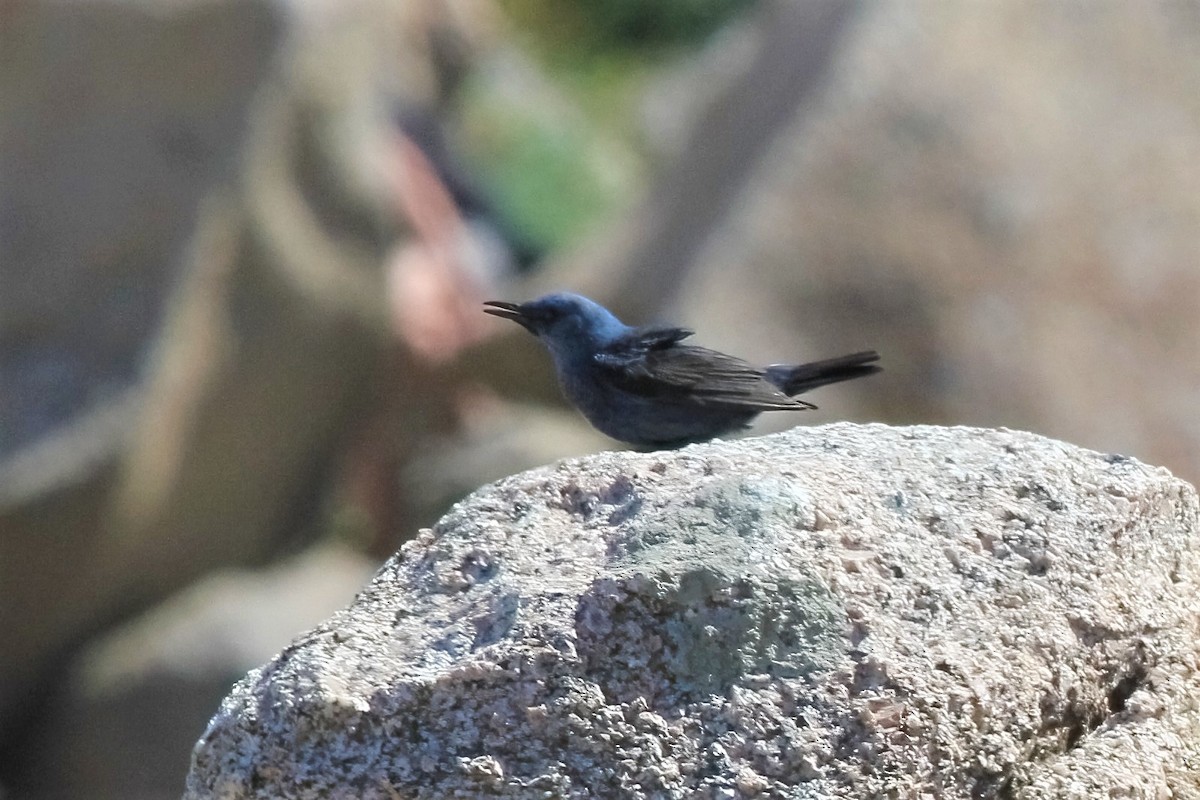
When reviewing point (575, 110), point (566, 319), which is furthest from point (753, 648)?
point (575, 110)

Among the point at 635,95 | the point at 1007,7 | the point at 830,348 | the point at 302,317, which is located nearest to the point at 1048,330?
the point at 830,348

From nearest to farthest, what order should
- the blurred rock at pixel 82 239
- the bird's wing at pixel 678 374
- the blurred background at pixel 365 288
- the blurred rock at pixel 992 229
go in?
the bird's wing at pixel 678 374 → the blurred rock at pixel 992 229 → the blurred background at pixel 365 288 → the blurred rock at pixel 82 239

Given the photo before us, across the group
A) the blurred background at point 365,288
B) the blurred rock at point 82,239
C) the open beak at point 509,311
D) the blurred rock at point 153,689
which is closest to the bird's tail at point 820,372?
the open beak at point 509,311

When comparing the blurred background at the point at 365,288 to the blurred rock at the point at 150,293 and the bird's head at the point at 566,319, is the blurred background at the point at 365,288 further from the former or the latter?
the bird's head at the point at 566,319

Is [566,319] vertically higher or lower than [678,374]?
higher

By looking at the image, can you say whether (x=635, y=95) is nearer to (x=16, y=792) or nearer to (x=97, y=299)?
(x=97, y=299)

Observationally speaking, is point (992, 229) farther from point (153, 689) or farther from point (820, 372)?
point (153, 689)

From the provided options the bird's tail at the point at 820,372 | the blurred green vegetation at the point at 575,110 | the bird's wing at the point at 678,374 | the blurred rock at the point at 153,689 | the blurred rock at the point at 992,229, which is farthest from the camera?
the blurred green vegetation at the point at 575,110
